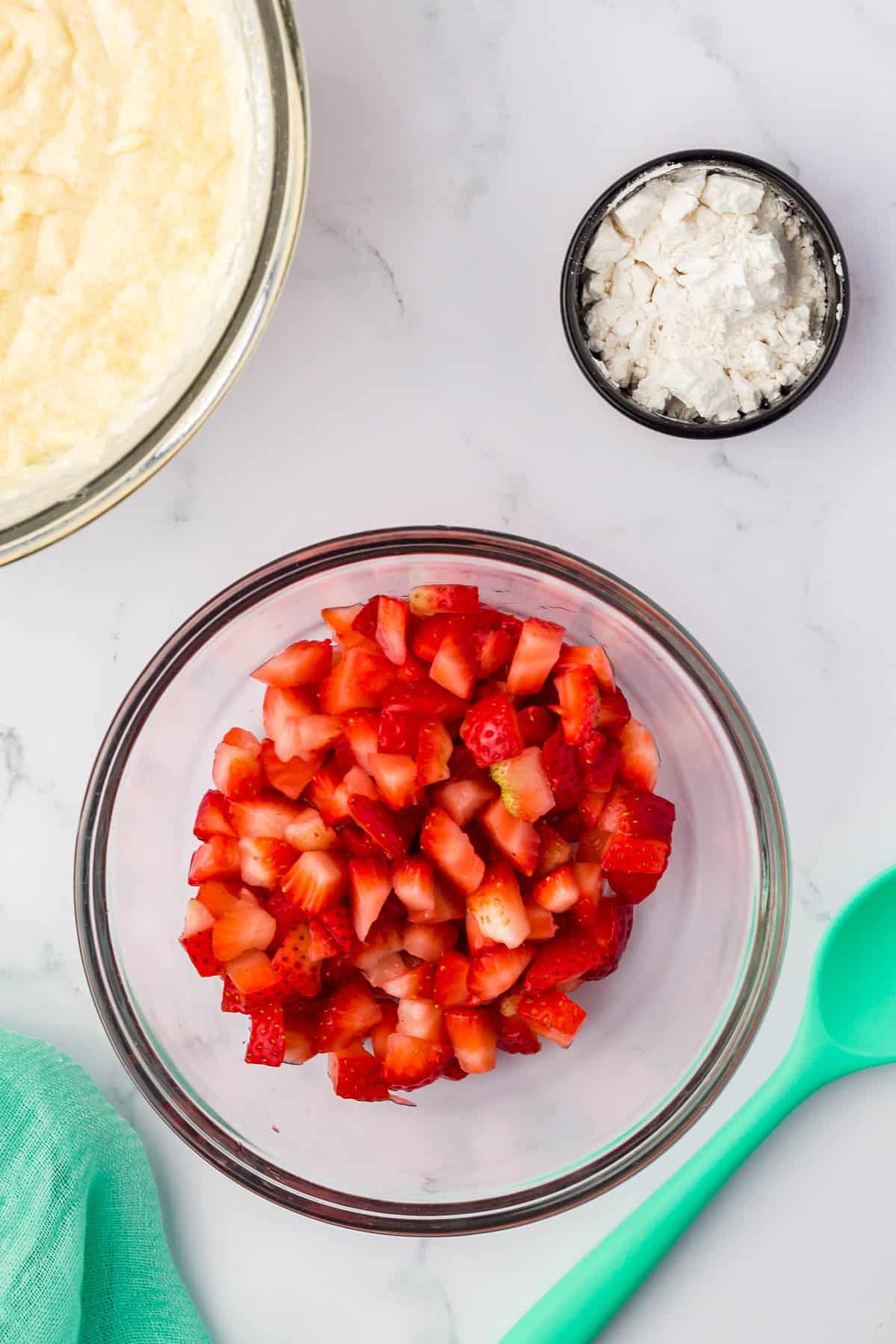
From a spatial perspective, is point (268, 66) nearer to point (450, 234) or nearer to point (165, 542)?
point (450, 234)

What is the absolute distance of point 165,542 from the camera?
1.40 m

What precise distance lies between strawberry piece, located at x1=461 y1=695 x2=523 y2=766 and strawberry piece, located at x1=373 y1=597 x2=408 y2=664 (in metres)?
0.10

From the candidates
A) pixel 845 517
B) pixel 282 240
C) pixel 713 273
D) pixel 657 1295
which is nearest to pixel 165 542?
pixel 282 240

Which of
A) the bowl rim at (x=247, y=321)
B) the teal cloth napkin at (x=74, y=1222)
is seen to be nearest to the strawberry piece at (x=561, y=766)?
the bowl rim at (x=247, y=321)

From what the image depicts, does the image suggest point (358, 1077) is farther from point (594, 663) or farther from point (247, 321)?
point (247, 321)

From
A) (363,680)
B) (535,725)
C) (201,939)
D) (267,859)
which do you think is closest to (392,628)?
(363,680)

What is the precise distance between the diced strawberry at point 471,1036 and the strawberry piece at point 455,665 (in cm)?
34

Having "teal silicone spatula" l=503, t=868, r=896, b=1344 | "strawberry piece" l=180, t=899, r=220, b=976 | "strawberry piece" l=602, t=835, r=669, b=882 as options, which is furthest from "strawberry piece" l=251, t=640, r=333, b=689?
"teal silicone spatula" l=503, t=868, r=896, b=1344

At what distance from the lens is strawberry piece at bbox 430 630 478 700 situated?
121cm

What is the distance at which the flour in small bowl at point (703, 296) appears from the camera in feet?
4.17

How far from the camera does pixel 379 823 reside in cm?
120

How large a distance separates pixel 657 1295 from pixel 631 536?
922 mm

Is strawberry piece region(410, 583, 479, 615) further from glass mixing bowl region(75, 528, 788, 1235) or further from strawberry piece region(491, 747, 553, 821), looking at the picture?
strawberry piece region(491, 747, 553, 821)

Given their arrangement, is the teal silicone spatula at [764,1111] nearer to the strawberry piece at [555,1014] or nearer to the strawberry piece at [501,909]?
the strawberry piece at [555,1014]
